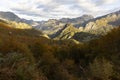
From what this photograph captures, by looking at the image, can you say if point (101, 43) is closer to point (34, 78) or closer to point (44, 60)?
point (44, 60)

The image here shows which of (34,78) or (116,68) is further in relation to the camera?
(116,68)

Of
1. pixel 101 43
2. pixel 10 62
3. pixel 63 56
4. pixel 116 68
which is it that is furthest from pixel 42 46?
pixel 10 62

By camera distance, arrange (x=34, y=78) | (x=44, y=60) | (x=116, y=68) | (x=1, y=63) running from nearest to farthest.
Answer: (x=34, y=78) < (x=1, y=63) < (x=116, y=68) < (x=44, y=60)

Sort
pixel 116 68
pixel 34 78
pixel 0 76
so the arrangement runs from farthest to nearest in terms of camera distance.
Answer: pixel 116 68 → pixel 34 78 → pixel 0 76

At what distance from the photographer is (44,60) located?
280 feet

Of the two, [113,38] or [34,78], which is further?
[113,38]

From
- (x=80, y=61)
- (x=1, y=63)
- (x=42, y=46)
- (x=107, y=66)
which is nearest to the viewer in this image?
(x=1, y=63)

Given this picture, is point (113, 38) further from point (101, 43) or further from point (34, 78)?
point (34, 78)

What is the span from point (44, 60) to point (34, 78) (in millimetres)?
68687

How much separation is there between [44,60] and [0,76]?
2779 inches

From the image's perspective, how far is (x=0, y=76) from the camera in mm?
14805

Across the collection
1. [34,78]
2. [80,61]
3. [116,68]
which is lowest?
[80,61]

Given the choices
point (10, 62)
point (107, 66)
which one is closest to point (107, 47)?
point (107, 66)

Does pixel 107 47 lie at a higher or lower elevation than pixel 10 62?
lower
